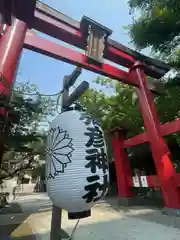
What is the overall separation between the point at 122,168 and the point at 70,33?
5082 mm

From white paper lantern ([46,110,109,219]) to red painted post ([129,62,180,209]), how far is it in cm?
356

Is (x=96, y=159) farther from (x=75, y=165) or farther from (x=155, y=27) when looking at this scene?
(x=155, y=27)

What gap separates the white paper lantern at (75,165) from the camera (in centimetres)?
193

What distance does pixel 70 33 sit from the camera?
532 cm

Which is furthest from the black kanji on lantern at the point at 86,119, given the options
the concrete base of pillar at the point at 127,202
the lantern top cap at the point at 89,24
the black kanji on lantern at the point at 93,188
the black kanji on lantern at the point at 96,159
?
the concrete base of pillar at the point at 127,202

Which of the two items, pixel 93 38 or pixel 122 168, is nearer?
pixel 93 38

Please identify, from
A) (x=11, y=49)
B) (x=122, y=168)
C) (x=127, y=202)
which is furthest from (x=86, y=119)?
(x=127, y=202)

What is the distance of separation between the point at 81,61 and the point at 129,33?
8.40ft

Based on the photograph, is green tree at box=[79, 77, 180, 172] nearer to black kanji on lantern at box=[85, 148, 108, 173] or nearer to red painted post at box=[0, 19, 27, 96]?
red painted post at box=[0, 19, 27, 96]

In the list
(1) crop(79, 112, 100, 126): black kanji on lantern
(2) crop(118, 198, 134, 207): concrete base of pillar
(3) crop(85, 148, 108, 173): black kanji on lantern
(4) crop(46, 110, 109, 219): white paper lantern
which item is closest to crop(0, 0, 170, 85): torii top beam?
(1) crop(79, 112, 100, 126): black kanji on lantern

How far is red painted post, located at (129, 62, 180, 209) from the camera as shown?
5.09 metres

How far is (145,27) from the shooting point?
6.22m

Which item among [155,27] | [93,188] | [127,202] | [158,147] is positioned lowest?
[93,188]

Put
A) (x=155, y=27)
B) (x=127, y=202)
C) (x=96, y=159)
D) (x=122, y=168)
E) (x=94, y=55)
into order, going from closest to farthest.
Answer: (x=96, y=159) < (x=94, y=55) < (x=155, y=27) < (x=127, y=202) < (x=122, y=168)
